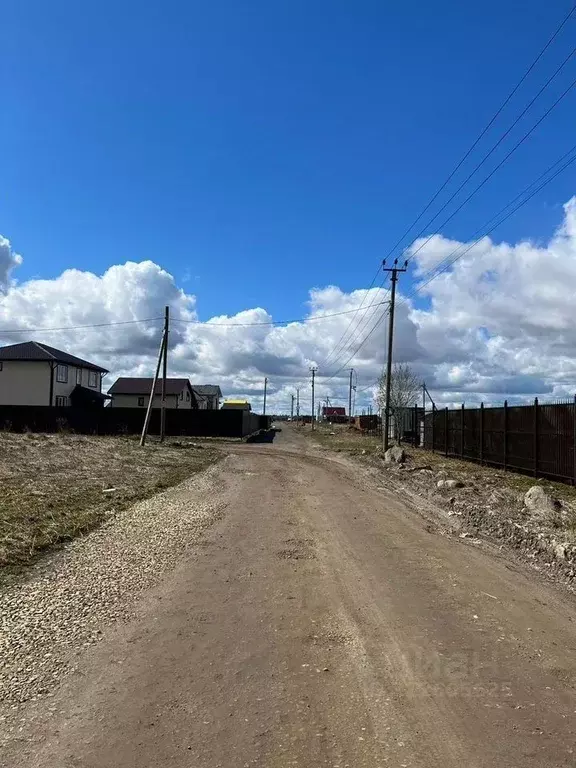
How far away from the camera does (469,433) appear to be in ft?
76.3

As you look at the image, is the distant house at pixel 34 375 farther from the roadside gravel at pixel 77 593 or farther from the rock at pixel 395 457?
the roadside gravel at pixel 77 593

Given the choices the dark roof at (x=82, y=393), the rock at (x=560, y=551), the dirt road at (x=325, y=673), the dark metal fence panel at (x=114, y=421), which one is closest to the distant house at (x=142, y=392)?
the dark roof at (x=82, y=393)

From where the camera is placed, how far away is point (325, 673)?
4.43m

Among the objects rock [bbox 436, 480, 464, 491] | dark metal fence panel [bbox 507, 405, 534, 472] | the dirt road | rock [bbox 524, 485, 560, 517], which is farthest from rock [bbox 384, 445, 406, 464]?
→ the dirt road

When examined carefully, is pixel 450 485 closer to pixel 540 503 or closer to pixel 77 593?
pixel 540 503

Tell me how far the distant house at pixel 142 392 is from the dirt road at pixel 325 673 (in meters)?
56.9

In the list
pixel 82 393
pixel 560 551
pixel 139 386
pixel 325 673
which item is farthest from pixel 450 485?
pixel 139 386

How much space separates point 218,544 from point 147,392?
193 feet

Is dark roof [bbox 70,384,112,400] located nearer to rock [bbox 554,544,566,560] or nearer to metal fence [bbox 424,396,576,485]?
Result: metal fence [bbox 424,396,576,485]

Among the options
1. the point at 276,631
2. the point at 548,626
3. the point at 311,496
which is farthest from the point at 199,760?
the point at 311,496

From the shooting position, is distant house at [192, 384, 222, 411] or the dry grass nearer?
the dry grass

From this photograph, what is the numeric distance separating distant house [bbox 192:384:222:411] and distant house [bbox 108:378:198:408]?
19.2 meters

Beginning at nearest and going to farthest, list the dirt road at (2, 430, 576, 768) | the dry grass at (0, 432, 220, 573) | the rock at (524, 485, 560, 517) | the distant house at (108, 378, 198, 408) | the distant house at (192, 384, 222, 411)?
1. the dirt road at (2, 430, 576, 768)
2. the dry grass at (0, 432, 220, 573)
3. the rock at (524, 485, 560, 517)
4. the distant house at (108, 378, 198, 408)
5. the distant house at (192, 384, 222, 411)

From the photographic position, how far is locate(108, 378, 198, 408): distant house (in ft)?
210
